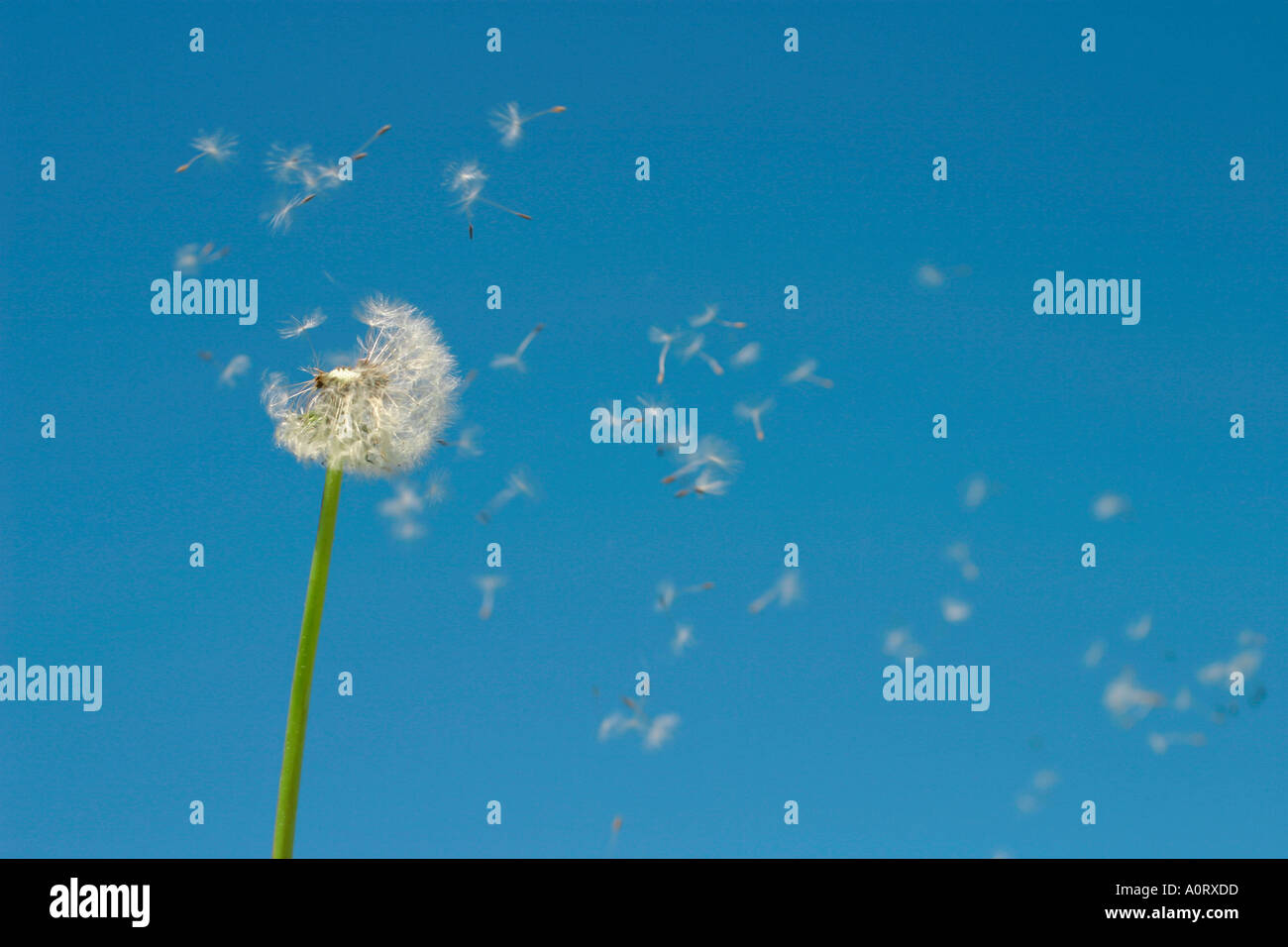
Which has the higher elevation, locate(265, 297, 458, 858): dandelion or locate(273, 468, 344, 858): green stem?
locate(265, 297, 458, 858): dandelion

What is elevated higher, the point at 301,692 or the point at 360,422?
the point at 360,422

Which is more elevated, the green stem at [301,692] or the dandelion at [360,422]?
the dandelion at [360,422]

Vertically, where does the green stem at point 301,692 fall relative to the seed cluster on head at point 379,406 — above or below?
below

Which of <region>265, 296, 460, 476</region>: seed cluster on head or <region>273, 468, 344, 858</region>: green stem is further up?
A: <region>265, 296, 460, 476</region>: seed cluster on head
